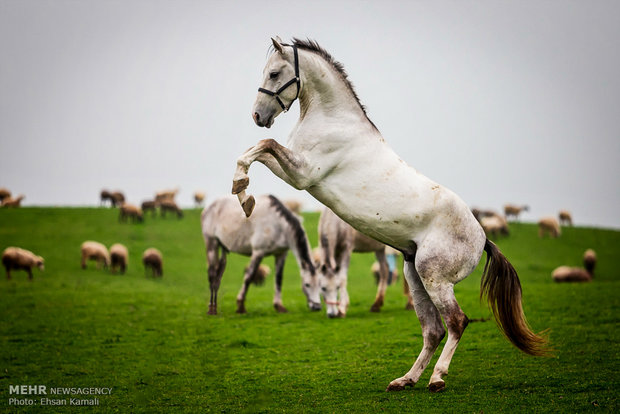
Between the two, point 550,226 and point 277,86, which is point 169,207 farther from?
point 277,86

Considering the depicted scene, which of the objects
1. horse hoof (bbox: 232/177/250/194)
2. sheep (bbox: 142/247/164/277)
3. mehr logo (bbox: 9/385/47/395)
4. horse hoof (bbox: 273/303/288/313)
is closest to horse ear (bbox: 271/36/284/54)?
horse hoof (bbox: 232/177/250/194)

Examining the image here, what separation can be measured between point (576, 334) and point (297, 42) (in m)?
6.99

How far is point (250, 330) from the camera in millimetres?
12781

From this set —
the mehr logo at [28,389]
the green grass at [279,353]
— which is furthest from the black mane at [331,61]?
the mehr logo at [28,389]

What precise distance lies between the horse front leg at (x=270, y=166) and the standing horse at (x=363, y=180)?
0.6 inches

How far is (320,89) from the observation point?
680 centimetres

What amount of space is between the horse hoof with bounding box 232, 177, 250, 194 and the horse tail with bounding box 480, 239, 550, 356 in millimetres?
2919

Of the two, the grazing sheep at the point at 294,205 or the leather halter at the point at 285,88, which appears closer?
the leather halter at the point at 285,88

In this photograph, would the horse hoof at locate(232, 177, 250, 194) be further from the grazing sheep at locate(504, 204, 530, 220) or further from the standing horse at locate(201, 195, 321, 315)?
the grazing sheep at locate(504, 204, 530, 220)

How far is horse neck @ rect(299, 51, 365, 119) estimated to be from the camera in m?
6.75

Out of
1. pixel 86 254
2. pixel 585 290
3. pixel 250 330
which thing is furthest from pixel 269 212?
pixel 86 254

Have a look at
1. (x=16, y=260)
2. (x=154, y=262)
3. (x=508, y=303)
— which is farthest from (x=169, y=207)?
(x=508, y=303)

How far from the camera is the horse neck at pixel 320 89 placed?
22.1ft

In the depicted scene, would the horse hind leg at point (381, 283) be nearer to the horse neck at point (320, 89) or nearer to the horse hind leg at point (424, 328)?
A: the horse hind leg at point (424, 328)
